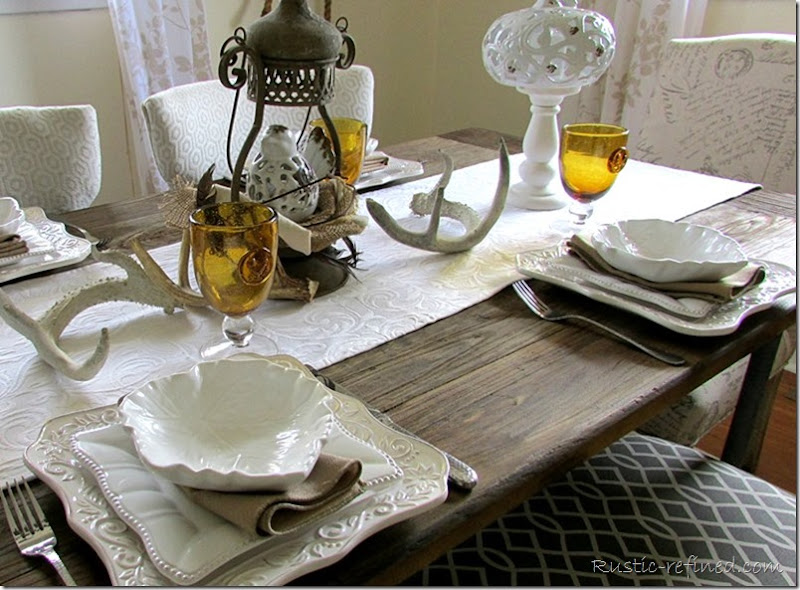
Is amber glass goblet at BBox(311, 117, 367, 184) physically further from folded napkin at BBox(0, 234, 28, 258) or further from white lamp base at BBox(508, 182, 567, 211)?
folded napkin at BBox(0, 234, 28, 258)

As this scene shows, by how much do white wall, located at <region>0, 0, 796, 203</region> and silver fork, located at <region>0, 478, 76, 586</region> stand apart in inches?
74.1

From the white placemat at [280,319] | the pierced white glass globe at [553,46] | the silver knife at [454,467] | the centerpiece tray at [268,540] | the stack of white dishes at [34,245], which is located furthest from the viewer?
the pierced white glass globe at [553,46]

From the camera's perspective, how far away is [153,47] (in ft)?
7.32

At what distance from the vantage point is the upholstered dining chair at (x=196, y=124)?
1.44 meters

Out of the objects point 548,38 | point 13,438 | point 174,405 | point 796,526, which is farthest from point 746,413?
point 13,438

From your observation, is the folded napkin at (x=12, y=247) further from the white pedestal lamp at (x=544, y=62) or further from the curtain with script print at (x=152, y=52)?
the curtain with script print at (x=152, y=52)

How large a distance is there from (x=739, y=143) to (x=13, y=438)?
1566 mm

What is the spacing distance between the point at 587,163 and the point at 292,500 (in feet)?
2.56

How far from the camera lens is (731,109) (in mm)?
1648

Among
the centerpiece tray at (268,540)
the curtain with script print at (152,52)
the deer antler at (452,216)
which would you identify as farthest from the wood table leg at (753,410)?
the curtain with script print at (152,52)

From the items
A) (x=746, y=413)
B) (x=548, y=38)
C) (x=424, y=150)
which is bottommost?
(x=746, y=413)

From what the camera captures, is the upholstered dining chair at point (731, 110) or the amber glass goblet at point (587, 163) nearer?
the amber glass goblet at point (587, 163)

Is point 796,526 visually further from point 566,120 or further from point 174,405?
point 566,120

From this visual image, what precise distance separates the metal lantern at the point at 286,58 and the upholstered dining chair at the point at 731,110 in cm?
111
